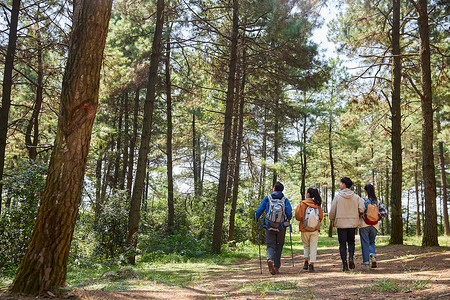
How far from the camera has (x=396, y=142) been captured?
459 inches

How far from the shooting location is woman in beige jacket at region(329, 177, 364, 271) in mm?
7309

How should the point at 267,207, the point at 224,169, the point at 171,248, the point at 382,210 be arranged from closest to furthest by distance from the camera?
the point at 267,207
the point at 382,210
the point at 224,169
the point at 171,248

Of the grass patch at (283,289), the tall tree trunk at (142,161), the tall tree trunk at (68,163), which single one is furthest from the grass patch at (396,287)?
the tall tree trunk at (142,161)

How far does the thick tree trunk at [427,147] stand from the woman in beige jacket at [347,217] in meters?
3.70

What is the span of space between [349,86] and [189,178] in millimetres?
22297

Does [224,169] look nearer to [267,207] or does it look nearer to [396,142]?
[267,207]

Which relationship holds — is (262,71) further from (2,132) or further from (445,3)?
(2,132)

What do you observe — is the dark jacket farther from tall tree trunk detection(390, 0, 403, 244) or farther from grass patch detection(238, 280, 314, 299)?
tall tree trunk detection(390, 0, 403, 244)

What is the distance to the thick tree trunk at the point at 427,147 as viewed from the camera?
966cm

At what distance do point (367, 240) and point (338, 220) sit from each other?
81 cm

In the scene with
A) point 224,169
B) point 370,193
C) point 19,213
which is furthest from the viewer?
point 224,169

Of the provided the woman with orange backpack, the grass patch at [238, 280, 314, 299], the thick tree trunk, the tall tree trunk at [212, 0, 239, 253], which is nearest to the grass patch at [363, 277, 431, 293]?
the grass patch at [238, 280, 314, 299]

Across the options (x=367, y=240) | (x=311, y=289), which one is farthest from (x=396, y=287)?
(x=367, y=240)

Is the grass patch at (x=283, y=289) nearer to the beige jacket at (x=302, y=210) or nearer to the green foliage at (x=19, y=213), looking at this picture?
the beige jacket at (x=302, y=210)
